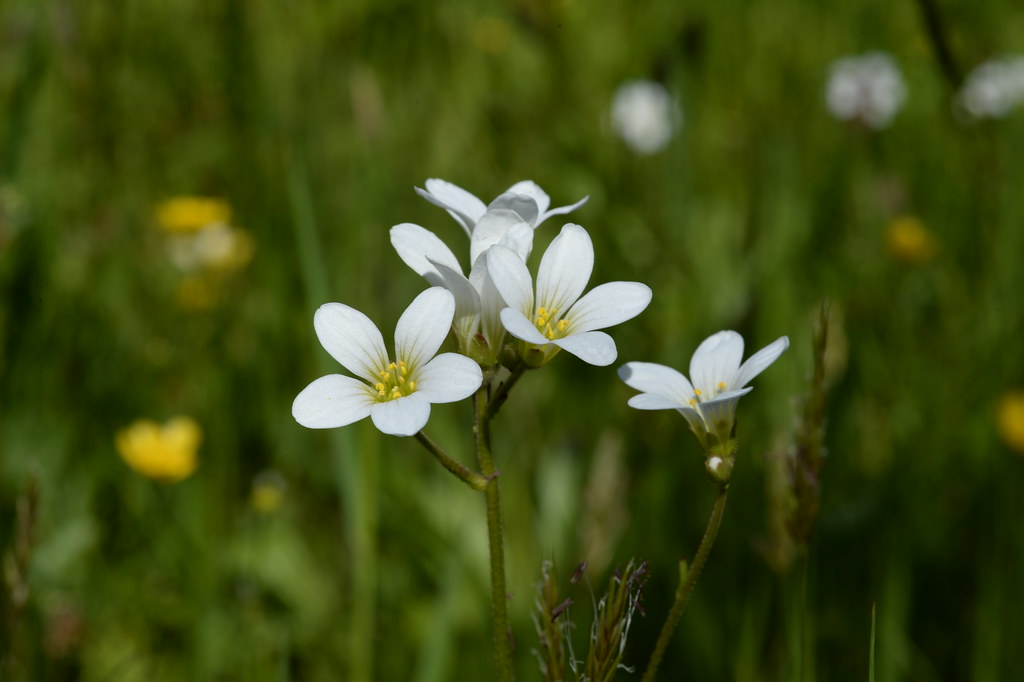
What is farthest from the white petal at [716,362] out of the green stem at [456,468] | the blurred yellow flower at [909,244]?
the blurred yellow flower at [909,244]

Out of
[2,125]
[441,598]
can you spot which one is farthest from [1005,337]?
[2,125]

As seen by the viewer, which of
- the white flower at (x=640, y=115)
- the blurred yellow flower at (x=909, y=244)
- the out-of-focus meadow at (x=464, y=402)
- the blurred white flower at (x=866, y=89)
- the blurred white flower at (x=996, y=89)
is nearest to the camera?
the out-of-focus meadow at (x=464, y=402)

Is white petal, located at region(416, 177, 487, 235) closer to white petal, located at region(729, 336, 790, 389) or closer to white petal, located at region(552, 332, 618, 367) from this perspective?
white petal, located at region(552, 332, 618, 367)

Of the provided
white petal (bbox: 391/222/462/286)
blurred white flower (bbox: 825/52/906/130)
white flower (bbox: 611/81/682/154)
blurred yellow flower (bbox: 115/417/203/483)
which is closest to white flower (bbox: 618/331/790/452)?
white petal (bbox: 391/222/462/286)

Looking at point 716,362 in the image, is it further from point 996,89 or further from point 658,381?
point 996,89

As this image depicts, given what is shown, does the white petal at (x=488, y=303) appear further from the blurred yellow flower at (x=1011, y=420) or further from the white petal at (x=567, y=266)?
the blurred yellow flower at (x=1011, y=420)
